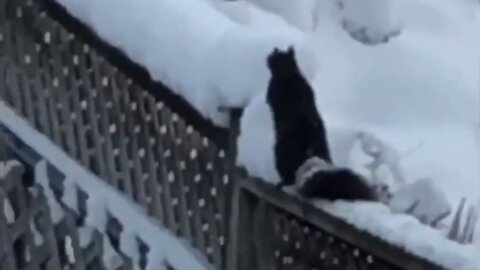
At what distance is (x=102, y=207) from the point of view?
4.13 m

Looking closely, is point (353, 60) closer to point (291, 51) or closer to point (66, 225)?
point (66, 225)

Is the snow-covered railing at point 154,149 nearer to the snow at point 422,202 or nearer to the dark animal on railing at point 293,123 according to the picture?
the dark animal on railing at point 293,123

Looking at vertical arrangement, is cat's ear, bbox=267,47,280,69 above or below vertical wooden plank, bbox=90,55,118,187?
above

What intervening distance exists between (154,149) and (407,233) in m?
1.17

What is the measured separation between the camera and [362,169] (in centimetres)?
455

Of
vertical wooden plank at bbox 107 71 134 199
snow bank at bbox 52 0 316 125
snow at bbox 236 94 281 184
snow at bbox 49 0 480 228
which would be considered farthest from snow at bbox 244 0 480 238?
snow at bbox 236 94 281 184

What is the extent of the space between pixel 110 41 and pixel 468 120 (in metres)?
2.64

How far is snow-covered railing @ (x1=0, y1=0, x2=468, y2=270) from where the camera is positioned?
10.2 feet

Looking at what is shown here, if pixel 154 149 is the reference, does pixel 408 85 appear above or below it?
above

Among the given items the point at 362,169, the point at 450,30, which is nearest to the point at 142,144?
the point at 362,169

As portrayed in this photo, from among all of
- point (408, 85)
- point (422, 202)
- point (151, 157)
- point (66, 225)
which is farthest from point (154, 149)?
point (408, 85)

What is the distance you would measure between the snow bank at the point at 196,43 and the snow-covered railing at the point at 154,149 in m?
0.06

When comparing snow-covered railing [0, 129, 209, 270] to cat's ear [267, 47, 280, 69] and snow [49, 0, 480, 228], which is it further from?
cat's ear [267, 47, 280, 69]

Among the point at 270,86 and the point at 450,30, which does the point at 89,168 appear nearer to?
the point at 270,86
